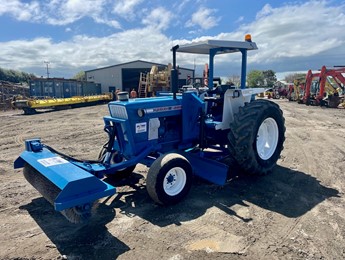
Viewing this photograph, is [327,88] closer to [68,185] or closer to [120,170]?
[120,170]

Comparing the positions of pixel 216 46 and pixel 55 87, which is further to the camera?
pixel 55 87

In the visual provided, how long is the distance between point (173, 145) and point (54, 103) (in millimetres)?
18633

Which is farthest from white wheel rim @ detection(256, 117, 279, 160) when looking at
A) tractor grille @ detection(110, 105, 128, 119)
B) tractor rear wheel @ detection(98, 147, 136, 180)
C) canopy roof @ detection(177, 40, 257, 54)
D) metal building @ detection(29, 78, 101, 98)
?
metal building @ detection(29, 78, 101, 98)

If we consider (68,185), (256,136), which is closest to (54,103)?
(256,136)

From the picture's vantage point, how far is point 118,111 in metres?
4.67

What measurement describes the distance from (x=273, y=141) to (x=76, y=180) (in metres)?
4.10

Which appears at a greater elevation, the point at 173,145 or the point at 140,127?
the point at 140,127

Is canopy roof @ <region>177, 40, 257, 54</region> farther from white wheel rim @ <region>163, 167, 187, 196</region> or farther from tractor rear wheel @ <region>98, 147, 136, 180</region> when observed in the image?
tractor rear wheel @ <region>98, 147, 136, 180</region>

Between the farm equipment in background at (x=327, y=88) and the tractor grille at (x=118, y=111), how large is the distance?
848 inches

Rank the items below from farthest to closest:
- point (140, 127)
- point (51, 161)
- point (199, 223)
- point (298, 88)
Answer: point (298, 88)
point (140, 127)
point (51, 161)
point (199, 223)

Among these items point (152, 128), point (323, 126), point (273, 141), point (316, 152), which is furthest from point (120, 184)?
point (323, 126)

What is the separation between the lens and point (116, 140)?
4898mm

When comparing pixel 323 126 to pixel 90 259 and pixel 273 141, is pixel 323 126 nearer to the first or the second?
pixel 273 141

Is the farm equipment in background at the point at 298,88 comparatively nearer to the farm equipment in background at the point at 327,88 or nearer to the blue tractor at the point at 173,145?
the farm equipment in background at the point at 327,88
